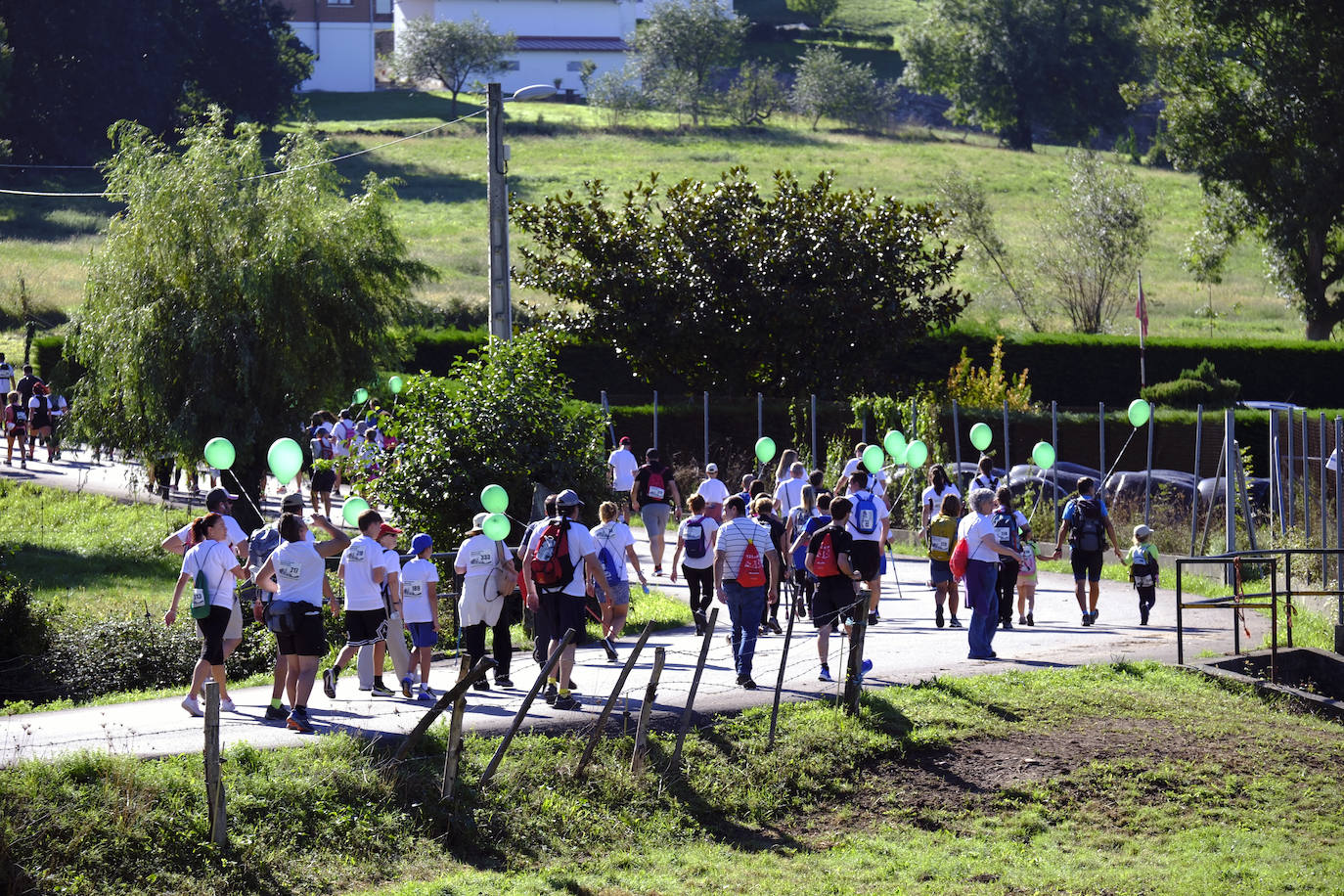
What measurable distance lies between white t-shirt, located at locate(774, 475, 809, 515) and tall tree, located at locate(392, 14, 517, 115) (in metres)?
77.0

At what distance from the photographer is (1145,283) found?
182 feet

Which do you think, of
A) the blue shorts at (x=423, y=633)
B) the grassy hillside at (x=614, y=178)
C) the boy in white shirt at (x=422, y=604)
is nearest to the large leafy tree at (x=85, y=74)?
the grassy hillside at (x=614, y=178)

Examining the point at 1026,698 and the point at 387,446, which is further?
the point at 387,446

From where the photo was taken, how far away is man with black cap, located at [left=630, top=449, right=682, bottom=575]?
19547 millimetres

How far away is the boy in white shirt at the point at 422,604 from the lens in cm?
1241

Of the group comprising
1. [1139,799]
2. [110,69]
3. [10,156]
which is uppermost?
A: [110,69]

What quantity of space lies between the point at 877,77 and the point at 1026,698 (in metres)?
99.4

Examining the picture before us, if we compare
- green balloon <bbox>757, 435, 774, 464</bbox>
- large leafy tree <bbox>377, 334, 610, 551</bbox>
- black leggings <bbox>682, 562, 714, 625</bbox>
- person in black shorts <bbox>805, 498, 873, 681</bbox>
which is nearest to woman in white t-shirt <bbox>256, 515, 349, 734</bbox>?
person in black shorts <bbox>805, 498, 873, 681</bbox>

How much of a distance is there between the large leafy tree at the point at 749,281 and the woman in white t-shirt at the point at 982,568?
13828 millimetres

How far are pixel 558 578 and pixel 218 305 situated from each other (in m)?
13.6

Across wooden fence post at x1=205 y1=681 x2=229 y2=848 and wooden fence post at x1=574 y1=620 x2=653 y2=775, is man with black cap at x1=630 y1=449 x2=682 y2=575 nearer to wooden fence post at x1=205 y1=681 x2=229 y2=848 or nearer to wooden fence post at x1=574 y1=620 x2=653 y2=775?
wooden fence post at x1=574 y1=620 x2=653 y2=775

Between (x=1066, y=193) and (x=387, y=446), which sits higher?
(x=1066, y=193)

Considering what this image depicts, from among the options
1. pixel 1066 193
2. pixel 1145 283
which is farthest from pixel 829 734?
pixel 1145 283

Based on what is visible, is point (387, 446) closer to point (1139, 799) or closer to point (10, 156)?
point (1139, 799)
